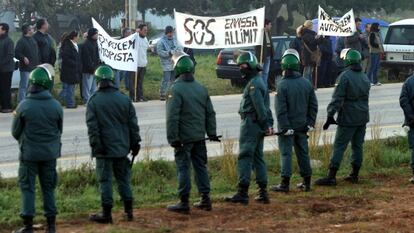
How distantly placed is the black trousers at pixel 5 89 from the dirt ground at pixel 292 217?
30.6 ft

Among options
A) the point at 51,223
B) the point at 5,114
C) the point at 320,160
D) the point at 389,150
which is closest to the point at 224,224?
the point at 51,223

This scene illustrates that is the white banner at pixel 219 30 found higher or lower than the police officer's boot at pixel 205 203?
higher

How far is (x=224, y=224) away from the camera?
32.9ft

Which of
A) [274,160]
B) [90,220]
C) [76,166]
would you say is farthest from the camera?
[274,160]

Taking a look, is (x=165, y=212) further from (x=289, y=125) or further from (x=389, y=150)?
(x=389, y=150)

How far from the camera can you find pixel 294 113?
1185cm

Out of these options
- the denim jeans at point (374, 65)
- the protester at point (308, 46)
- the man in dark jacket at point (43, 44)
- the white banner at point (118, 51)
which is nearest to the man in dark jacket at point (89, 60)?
the white banner at point (118, 51)

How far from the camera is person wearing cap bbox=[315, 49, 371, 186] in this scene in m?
12.5

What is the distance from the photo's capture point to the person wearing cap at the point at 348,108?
41.0 ft

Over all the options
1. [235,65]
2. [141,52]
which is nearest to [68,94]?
[141,52]

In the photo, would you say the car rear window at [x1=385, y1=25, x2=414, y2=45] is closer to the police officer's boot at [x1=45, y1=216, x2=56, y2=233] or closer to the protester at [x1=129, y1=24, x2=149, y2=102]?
the protester at [x1=129, y1=24, x2=149, y2=102]

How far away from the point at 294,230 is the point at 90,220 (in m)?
2.07

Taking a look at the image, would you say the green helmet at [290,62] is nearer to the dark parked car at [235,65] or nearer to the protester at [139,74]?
the protester at [139,74]

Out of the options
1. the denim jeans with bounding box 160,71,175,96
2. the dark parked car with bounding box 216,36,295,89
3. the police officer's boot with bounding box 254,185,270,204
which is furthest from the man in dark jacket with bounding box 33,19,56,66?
the police officer's boot with bounding box 254,185,270,204
